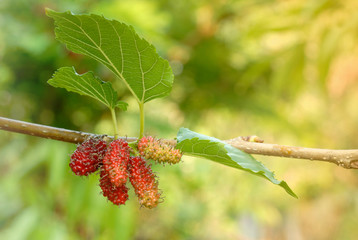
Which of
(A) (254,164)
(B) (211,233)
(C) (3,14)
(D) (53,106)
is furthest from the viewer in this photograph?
(B) (211,233)

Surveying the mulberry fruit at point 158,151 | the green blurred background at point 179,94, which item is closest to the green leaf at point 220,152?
the mulberry fruit at point 158,151

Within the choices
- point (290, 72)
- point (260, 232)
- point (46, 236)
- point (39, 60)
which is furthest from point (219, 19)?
point (260, 232)

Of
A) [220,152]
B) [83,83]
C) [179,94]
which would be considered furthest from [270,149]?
[179,94]

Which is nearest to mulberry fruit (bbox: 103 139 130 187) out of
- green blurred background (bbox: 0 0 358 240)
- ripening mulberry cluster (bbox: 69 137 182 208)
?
ripening mulberry cluster (bbox: 69 137 182 208)

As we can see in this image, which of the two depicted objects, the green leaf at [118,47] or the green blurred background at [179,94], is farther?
the green blurred background at [179,94]

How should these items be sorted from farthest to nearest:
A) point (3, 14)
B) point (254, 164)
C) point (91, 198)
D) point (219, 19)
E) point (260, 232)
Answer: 1. point (260, 232)
2. point (219, 19)
3. point (3, 14)
4. point (91, 198)
5. point (254, 164)

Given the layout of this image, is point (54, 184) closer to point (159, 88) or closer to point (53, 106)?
point (53, 106)

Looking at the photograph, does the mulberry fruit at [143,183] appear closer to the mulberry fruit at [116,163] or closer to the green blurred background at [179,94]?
the mulberry fruit at [116,163]
